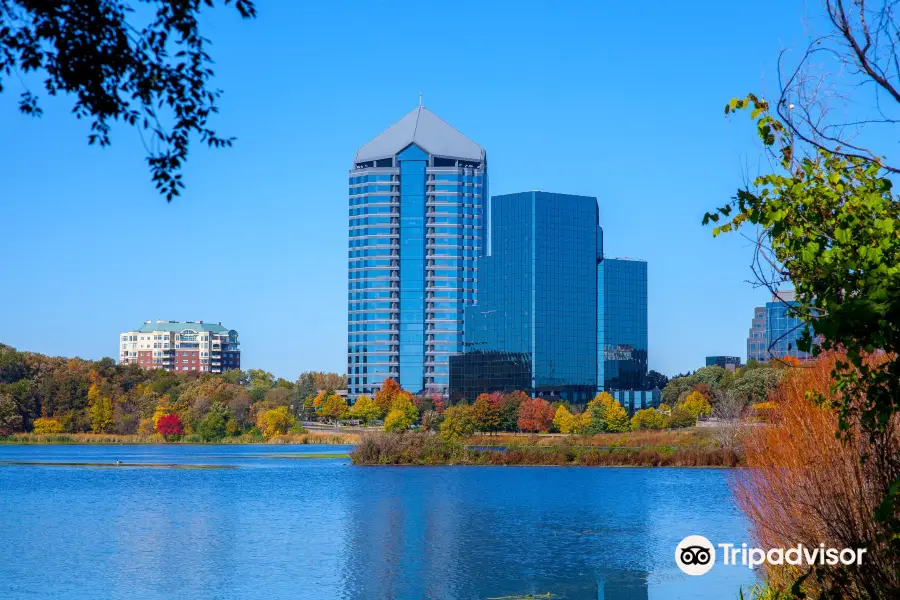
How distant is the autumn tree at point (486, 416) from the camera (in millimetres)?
155738

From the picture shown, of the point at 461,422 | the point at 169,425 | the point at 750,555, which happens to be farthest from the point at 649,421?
the point at 750,555

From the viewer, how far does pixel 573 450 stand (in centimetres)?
10338

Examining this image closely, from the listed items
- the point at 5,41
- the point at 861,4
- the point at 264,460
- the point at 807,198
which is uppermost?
the point at 861,4

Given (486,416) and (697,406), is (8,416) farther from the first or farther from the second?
(697,406)

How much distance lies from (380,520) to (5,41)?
43835 millimetres

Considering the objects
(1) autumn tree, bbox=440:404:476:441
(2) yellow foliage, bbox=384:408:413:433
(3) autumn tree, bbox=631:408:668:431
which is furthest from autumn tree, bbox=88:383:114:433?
(3) autumn tree, bbox=631:408:668:431

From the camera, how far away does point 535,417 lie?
179250 mm

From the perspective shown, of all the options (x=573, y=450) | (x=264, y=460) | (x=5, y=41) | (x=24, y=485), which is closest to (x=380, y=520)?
(x=24, y=485)

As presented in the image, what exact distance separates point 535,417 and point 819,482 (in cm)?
16270

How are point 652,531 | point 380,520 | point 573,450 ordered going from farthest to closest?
point 573,450
point 380,520
point 652,531

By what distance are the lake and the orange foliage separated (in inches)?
312

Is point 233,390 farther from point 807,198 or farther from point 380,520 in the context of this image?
point 807,198

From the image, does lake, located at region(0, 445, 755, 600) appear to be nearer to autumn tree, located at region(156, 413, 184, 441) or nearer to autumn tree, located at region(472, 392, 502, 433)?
autumn tree, located at region(472, 392, 502, 433)

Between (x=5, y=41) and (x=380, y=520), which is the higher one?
(x=5, y=41)
